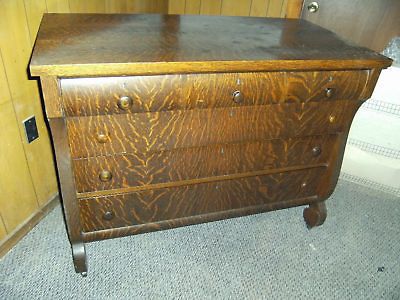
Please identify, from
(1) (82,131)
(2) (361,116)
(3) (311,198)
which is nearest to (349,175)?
(2) (361,116)

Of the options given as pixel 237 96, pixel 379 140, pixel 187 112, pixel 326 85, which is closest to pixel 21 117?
pixel 187 112

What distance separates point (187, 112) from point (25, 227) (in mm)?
980

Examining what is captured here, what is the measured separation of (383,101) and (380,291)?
96cm

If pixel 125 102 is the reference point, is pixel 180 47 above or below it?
above

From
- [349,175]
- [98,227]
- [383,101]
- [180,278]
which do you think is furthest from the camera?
[349,175]

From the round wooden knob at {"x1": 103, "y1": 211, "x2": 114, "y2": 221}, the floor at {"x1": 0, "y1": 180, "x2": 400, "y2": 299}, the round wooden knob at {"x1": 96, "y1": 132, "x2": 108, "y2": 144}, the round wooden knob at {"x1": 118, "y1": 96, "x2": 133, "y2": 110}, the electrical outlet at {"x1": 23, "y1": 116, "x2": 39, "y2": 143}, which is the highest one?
the round wooden knob at {"x1": 118, "y1": 96, "x2": 133, "y2": 110}

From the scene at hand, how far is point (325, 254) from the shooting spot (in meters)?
1.52

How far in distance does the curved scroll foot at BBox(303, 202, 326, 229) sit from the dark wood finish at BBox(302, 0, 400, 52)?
102 cm

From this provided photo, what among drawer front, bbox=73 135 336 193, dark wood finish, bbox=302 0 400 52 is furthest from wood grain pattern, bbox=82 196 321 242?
dark wood finish, bbox=302 0 400 52

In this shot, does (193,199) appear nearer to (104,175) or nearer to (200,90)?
(104,175)

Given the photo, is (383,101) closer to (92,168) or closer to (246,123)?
(246,123)

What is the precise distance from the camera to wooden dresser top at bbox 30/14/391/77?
888 millimetres

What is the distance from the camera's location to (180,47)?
1.04m

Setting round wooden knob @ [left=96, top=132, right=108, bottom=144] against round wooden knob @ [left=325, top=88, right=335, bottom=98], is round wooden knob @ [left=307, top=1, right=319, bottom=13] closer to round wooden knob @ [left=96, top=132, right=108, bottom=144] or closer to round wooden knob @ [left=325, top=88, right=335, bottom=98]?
round wooden knob @ [left=325, top=88, right=335, bottom=98]
